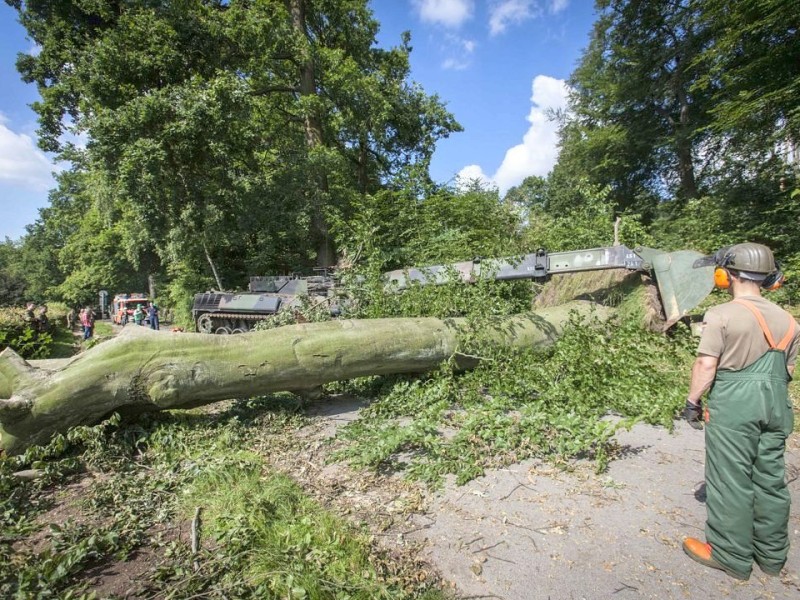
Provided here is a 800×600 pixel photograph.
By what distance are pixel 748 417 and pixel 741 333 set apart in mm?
407

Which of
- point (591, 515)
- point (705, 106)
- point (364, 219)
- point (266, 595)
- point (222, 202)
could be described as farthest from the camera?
point (705, 106)

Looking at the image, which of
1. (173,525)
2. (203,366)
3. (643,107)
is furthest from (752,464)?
(643,107)

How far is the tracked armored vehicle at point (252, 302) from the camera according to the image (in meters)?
10.7

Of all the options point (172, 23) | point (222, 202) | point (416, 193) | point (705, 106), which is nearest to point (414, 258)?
point (416, 193)

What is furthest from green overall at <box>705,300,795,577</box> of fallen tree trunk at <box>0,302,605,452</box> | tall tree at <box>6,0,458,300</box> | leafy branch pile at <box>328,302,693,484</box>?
tall tree at <box>6,0,458,300</box>

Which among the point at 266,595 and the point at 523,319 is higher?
the point at 523,319

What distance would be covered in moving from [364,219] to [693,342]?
21.7 ft

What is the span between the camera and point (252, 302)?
442 inches

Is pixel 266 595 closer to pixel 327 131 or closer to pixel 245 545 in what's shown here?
pixel 245 545

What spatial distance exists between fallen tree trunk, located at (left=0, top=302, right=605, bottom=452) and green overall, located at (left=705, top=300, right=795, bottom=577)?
9.22 ft

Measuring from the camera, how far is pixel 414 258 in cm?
1087

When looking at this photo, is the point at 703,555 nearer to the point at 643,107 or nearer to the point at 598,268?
the point at 598,268

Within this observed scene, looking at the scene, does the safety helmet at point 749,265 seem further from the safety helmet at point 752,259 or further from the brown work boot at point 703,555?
the brown work boot at point 703,555

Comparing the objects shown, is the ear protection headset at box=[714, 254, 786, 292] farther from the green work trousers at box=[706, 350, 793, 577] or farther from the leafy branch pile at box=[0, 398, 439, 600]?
the leafy branch pile at box=[0, 398, 439, 600]
